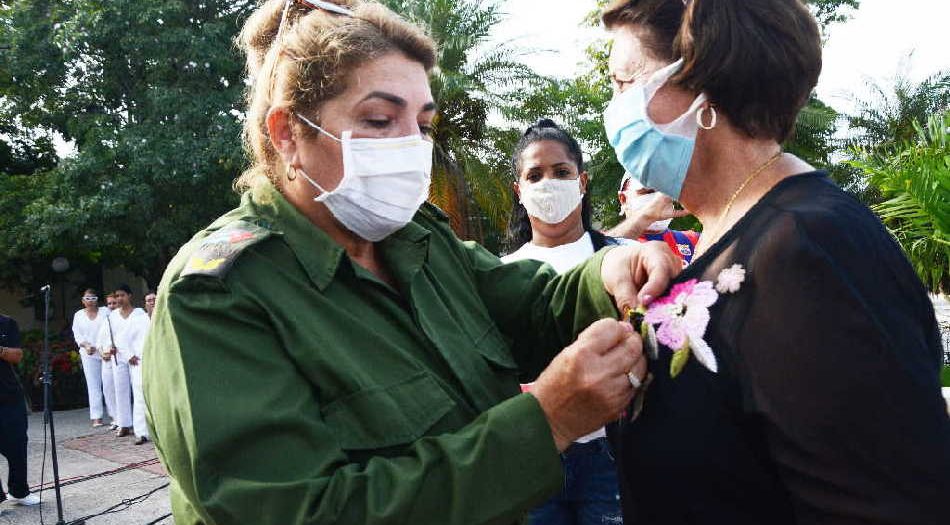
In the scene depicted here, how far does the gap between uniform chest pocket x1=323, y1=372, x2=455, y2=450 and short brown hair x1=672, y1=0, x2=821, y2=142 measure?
878mm

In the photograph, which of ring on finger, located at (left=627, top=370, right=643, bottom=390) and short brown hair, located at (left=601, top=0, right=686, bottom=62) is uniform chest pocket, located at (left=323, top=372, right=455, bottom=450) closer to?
ring on finger, located at (left=627, top=370, right=643, bottom=390)

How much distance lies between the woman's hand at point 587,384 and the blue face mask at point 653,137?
1.51ft

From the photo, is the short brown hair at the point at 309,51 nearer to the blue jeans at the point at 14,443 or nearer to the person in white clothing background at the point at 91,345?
the blue jeans at the point at 14,443

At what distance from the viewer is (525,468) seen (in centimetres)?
139

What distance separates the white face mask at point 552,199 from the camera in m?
3.48

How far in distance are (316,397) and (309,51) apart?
0.79 metres

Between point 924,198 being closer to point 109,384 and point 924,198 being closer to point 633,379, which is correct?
point 633,379

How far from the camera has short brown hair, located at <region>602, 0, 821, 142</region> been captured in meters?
1.48

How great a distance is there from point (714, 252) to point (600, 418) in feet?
1.32

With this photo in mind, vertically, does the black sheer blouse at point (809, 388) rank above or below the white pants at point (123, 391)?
above

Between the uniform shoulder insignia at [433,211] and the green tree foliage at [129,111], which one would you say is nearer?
the uniform shoulder insignia at [433,211]

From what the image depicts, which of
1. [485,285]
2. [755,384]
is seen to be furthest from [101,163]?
[755,384]

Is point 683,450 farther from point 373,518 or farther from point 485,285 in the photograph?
point 485,285

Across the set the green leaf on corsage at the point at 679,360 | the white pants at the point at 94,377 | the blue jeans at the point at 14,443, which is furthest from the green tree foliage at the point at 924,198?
the white pants at the point at 94,377
